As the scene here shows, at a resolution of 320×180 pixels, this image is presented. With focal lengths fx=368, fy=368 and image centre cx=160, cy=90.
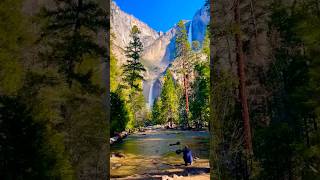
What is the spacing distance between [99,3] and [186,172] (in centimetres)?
854

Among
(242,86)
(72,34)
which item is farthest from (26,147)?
(242,86)

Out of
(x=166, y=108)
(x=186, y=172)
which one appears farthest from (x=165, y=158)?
(x=166, y=108)

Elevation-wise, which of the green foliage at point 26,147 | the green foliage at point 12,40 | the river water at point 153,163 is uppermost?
the green foliage at point 12,40

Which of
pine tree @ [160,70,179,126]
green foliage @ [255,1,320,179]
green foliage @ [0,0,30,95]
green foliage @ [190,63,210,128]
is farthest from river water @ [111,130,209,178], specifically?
pine tree @ [160,70,179,126]

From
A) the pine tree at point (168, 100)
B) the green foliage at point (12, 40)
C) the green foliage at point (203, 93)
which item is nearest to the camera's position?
the green foliage at point (12, 40)

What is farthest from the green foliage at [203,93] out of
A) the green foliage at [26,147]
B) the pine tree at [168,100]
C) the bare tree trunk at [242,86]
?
the green foliage at [26,147]

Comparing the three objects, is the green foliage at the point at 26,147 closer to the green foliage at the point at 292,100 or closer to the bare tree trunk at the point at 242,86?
the bare tree trunk at the point at 242,86

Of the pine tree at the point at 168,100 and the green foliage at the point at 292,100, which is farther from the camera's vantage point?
the pine tree at the point at 168,100

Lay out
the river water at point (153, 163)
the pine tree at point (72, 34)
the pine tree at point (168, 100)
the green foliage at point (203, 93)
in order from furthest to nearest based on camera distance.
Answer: the pine tree at point (168, 100)
the green foliage at point (203, 93)
the river water at point (153, 163)
the pine tree at point (72, 34)

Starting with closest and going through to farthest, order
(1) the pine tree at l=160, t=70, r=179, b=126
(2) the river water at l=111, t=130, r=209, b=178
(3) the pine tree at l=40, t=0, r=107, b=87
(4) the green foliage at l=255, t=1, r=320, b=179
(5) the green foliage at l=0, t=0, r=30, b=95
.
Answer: (4) the green foliage at l=255, t=1, r=320, b=179 < (5) the green foliage at l=0, t=0, r=30, b=95 < (3) the pine tree at l=40, t=0, r=107, b=87 < (2) the river water at l=111, t=130, r=209, b=178 < (1) the pine tree at l=160, t=70, r=179, b=126

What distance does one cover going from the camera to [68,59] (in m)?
6.38

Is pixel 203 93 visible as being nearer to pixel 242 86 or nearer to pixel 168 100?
pixel 168 100

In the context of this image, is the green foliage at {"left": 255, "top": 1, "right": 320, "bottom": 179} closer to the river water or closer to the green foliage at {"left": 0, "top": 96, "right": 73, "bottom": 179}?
the green foliage at {"left": 0, "top": 96, "right": 73, "bottom": 179}

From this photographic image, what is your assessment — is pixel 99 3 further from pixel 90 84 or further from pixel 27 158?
pixel 27 158
